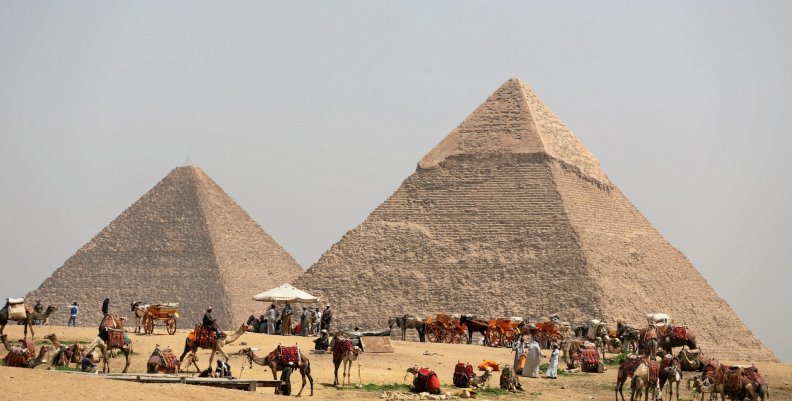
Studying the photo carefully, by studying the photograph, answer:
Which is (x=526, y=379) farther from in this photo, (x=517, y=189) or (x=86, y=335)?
(x=517, y=189)

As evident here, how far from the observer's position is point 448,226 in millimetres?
92625

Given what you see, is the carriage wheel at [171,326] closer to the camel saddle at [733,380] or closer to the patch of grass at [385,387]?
the patch of grass at [385,387]

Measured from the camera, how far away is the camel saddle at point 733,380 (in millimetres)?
29328

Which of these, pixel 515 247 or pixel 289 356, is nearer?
pixel 289 356

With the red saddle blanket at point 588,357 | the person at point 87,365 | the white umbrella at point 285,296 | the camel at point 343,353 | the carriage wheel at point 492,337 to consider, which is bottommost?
the person at point 87,365

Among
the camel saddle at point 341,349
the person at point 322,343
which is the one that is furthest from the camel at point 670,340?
the camel saddle at point 341,349

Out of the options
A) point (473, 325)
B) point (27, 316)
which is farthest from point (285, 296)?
point (27, 316)

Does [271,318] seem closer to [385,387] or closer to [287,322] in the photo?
[287,322]

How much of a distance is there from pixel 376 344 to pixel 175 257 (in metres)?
87.6

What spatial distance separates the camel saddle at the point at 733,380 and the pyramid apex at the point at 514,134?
63.6 meters

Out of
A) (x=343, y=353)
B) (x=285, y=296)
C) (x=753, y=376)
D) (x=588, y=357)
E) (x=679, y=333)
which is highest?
(x=285, y=296)

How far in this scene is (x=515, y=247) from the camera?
9006 cm

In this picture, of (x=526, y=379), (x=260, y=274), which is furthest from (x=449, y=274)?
(x=526, y=379)

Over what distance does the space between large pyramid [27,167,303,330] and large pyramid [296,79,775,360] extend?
26026mm
